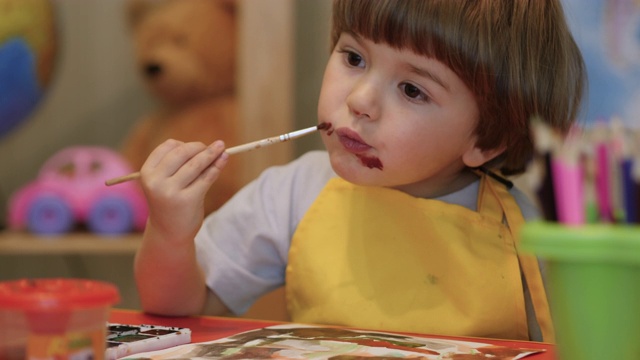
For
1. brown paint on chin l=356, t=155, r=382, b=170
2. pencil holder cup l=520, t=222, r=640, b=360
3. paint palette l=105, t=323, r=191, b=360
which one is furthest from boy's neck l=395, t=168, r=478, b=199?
pencil holder cup l=520, t=222, r=640, b=360

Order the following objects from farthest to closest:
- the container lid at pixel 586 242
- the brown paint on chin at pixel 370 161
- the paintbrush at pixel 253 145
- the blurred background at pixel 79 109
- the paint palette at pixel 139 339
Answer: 1. the blurred background at pixel 79 109
2. the brown paint on chin at pixel 370 161
3. the paintbrush at pixel 253 145
4. the paint palette at pixel 139 339
5. the container lid at pixel 586 242

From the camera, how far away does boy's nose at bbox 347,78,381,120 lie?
2.86ft

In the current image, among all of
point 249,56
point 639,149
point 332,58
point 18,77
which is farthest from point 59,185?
point 639,149

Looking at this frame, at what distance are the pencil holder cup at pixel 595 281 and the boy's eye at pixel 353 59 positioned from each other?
491 millimetres

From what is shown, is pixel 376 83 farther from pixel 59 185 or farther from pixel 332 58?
pixel 59 185

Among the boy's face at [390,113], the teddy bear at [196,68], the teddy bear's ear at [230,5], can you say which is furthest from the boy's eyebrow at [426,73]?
the teddy bear's ear at [230,5]

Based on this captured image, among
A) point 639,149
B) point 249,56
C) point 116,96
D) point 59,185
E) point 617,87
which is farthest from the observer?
point 116,96

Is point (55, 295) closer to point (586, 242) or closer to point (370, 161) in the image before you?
point (586, 242)

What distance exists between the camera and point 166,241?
0.88 m

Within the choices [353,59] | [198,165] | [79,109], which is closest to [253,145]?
[198,165]

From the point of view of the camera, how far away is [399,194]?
3.35 feet

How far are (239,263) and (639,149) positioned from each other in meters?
0.64

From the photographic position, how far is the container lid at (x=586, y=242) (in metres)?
0.45

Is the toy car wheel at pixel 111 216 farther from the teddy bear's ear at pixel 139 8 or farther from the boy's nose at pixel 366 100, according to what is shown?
the boy's nose at pixel 366 100
